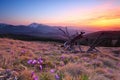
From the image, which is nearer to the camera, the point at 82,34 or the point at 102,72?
the point at 102,72

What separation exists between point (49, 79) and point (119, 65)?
227 inches

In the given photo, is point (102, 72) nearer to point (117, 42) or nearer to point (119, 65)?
point (119, 65)

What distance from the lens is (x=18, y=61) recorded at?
6957 millimetres

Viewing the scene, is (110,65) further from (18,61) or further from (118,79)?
(18,61)

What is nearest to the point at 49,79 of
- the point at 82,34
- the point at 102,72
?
the point at 102,72

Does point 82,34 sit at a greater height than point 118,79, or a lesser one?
greater

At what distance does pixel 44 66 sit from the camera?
7.15 m

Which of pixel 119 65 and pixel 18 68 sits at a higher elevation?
pixel 18 68

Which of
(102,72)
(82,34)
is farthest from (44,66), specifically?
(82,34)

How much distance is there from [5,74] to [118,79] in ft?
12.7

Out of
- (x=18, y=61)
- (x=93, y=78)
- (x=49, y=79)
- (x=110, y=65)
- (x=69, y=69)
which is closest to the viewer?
(x=49, y=79)

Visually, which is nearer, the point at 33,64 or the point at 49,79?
the point at 49,79

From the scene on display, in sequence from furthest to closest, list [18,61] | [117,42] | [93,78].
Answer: [117,42], [18,61], [93,78]

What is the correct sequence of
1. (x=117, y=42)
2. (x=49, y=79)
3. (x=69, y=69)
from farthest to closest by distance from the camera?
(x=117, y=42) → (x=69, y=69) → (x=49, y=79)
